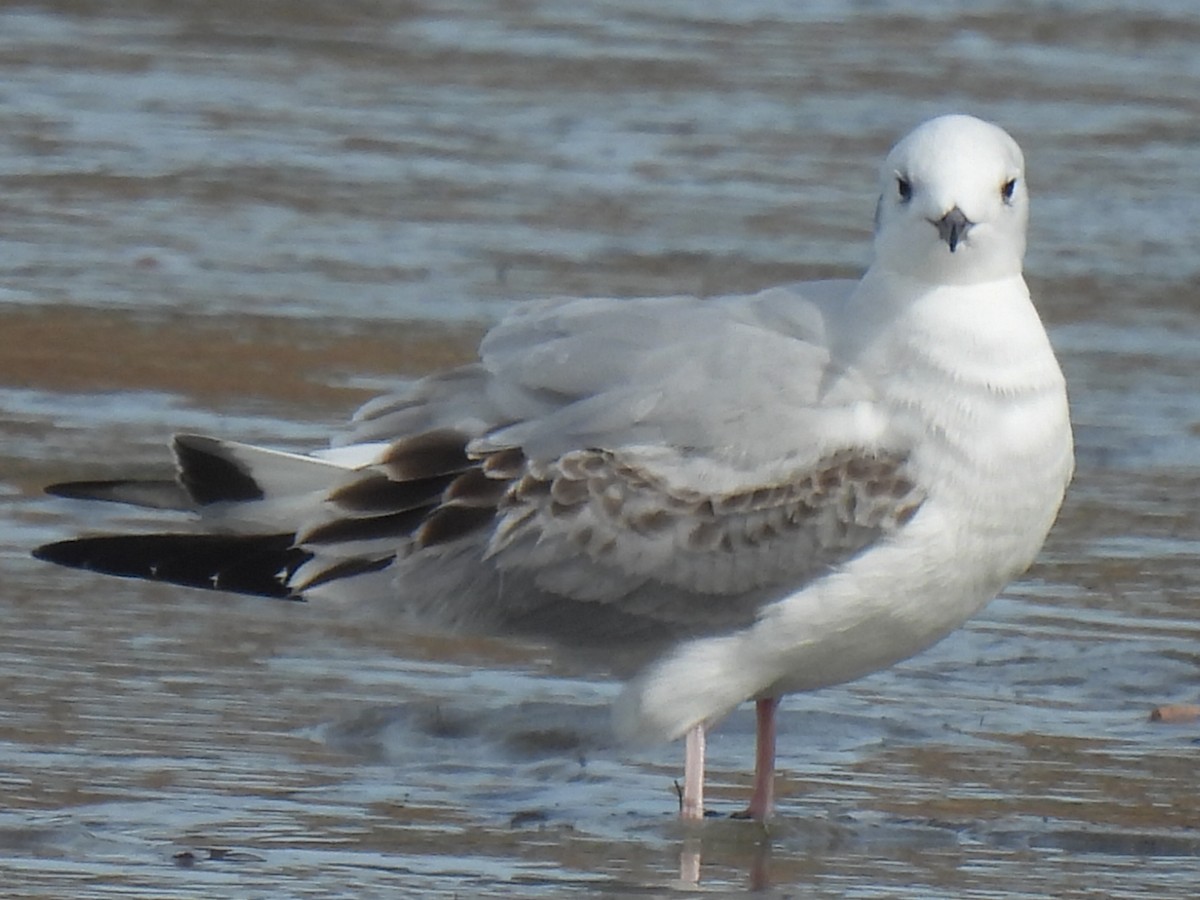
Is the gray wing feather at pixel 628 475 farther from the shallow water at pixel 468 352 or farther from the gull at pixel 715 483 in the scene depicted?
the shallow water at pixel 468 352

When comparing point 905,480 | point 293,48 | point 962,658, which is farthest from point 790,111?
point 905,480

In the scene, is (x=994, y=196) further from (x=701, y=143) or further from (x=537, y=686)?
(x=701, y=143)

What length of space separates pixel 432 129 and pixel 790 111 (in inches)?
56.1

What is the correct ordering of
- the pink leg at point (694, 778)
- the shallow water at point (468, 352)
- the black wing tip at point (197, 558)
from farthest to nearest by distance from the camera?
the black wing tip at point (197, 558), the pink leg at point (694, 778), the shallow water at point (468, 352)

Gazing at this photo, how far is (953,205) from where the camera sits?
18.0ft

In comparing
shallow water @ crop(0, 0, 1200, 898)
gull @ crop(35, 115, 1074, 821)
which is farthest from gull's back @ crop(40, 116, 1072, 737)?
shallow water @ crop(0, 0, 1200, 898)

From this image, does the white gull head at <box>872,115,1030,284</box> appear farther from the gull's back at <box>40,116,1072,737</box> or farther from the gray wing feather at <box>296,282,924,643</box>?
the gray wing feather at <box>296,282,924,643</box>

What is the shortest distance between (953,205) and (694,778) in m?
1.13

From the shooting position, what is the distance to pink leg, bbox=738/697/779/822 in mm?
5473

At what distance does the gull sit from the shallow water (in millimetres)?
271

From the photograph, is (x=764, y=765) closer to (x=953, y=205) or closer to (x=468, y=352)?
(x=953, y=205)

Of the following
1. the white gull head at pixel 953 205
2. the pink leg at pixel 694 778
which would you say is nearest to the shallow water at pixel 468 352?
the pink leg at pixel 694 778

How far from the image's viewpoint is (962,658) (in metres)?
6.39

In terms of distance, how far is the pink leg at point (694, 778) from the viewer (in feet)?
17.9
